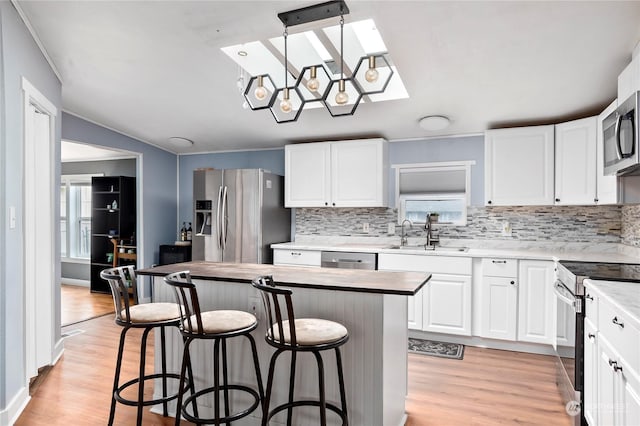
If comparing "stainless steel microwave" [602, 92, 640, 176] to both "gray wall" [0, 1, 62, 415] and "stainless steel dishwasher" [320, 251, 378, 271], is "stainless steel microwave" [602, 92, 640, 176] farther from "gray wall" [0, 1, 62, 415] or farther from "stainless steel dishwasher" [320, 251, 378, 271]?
"gray wall" [0, 1, 62, 415]

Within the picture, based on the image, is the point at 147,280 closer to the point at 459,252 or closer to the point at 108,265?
the point at 108,265

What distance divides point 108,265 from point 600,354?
6661 mm

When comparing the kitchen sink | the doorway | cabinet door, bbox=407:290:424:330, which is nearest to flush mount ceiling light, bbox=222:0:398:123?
the kitchen sink

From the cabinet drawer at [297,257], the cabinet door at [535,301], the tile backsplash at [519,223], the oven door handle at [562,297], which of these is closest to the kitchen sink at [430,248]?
the tile backsplash at [519,223]

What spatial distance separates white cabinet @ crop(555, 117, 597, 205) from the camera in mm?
3459

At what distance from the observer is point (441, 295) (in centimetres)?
387

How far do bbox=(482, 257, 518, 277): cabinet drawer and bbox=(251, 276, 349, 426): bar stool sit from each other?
2208mm

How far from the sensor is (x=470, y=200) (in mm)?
4340

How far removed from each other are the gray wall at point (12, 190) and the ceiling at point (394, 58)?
0.25 meters

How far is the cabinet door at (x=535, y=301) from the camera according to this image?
138 inches

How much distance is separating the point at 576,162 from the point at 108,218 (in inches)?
260

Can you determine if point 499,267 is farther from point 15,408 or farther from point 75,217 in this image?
point 75,217

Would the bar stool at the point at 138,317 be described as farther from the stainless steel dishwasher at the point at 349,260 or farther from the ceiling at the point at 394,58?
the stainless steel dishwasher at the point at 349,260

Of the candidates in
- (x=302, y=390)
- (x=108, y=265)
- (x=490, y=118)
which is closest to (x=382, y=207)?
(x=490, y=118)
